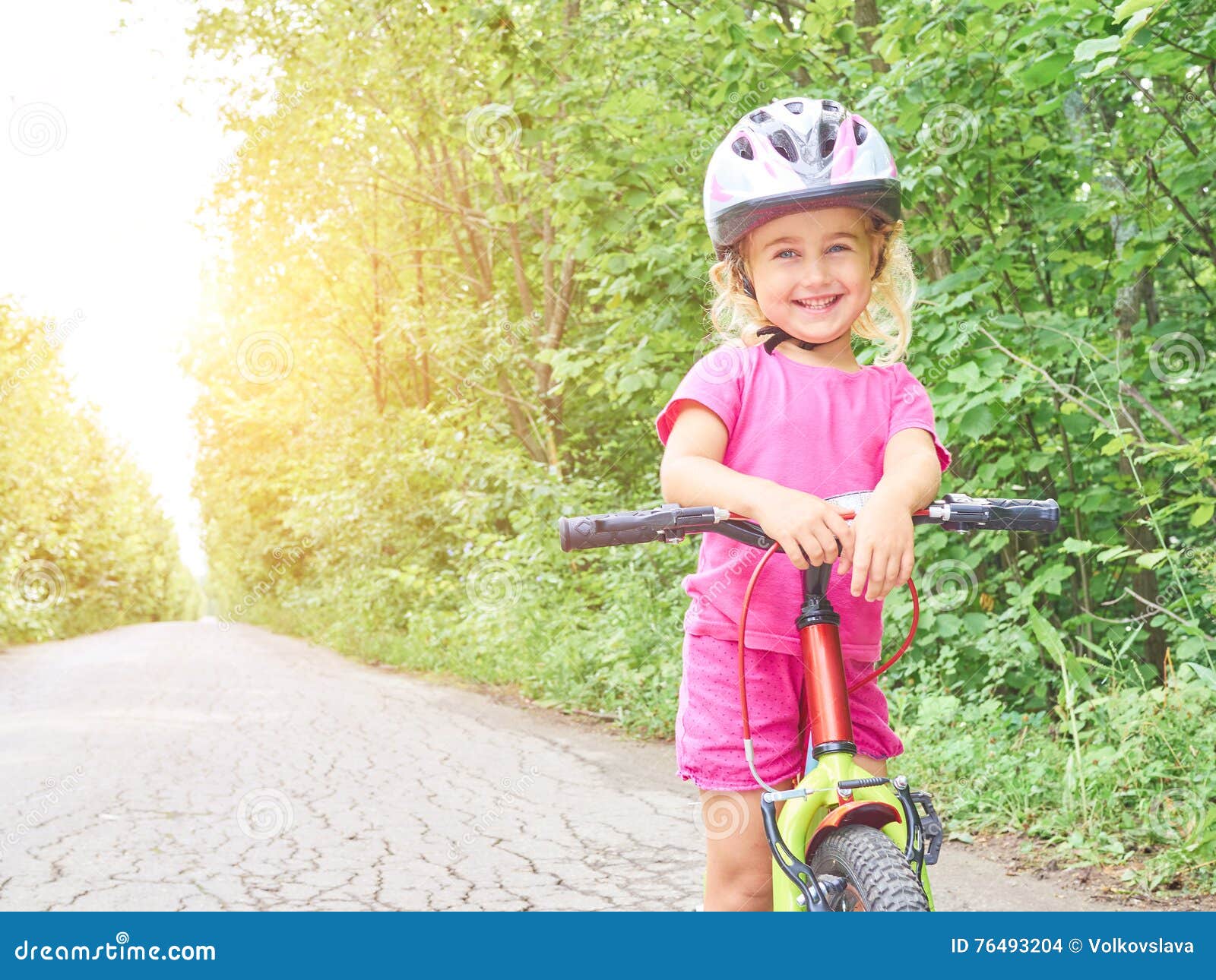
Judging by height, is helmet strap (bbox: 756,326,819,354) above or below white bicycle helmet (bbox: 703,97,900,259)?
below

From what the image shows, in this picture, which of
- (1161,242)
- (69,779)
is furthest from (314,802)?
(1161,242)

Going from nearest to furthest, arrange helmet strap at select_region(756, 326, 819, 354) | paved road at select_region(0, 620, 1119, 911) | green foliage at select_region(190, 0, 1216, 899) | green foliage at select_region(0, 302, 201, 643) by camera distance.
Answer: helmet strap at select_region(756, 326, 819, 354) → paved road at select_region(0, 620, 1119, 911) → green foliage at select_region(190, 0, 1216, 899) → green foliage at select_region(0, 302, 201, 643)

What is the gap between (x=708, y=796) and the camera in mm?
2047

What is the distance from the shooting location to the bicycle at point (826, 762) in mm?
1747

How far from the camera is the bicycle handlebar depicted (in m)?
1.81

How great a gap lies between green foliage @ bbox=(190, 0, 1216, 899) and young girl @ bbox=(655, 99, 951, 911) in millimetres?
1783

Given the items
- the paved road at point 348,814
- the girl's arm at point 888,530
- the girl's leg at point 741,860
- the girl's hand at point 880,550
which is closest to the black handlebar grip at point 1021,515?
the girl's arm at point 888,530

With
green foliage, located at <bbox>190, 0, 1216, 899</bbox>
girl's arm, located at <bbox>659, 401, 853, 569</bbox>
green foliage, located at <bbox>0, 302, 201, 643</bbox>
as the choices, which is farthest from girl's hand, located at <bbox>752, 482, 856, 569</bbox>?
green foliage, located at <bbox>0, 302, 201, 643</bbox>

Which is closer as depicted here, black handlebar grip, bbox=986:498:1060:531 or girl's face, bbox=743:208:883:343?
black handlebar grip, bbox=986:498:1060:531

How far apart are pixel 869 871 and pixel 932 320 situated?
13.5 ft

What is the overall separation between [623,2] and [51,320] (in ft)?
58.9

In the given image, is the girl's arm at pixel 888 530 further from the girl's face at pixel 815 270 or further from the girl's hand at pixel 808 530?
the girl's face at pixel 815 270

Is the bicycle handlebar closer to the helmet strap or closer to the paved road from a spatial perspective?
the helmet strap
